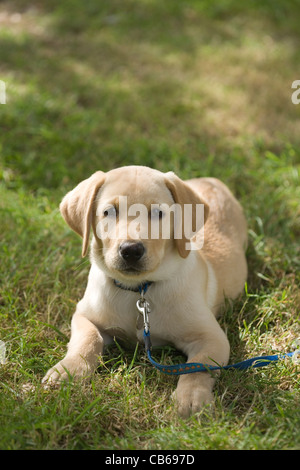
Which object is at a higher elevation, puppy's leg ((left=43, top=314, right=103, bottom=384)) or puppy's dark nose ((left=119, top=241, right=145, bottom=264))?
puppy's dark nose ((left=119, top=241, right=145, bottom=264))

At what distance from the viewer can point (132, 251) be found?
2812 millimetres

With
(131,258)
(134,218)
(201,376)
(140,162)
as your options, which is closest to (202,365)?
(201,376)

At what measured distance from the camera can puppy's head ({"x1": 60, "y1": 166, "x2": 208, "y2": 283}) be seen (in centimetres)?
288

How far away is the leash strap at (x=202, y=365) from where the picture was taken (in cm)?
293

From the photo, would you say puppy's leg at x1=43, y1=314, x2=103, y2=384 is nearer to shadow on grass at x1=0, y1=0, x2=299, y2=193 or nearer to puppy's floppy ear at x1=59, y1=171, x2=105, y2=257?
puppy's floppy ear at x1=59, y1=171, x2=105, y2=257

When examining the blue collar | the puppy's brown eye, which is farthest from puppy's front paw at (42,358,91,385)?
the puppy's brown eye

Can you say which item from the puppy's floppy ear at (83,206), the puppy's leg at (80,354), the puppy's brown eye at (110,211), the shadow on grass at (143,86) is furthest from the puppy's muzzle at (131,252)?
the shadow on grass at (143,86)

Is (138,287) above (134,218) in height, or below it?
below

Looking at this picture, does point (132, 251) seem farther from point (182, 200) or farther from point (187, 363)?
point (187, 363)

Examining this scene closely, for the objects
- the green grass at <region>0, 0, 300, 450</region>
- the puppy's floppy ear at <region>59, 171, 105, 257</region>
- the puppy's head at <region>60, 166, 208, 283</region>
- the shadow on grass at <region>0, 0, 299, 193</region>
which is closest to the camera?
the green grass at <region>0, 0, 300, 450</region>

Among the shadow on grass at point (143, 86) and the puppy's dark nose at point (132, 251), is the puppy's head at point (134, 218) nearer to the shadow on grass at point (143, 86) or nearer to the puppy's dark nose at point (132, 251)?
the puppy's dark nose at point (132, 251)

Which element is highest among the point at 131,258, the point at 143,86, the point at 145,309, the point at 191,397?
the point at 143,86

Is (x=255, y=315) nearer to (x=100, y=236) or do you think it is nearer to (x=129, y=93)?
(x=100, y=236)

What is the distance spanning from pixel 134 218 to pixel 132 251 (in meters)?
0.21
